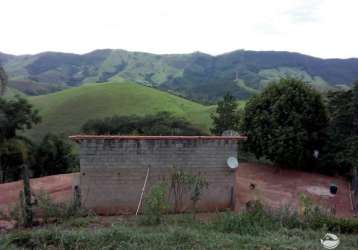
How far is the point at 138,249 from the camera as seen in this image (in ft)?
21.5

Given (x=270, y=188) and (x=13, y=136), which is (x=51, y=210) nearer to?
(x=270, y=188)

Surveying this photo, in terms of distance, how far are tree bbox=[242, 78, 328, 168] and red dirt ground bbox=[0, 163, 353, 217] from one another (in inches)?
32.0

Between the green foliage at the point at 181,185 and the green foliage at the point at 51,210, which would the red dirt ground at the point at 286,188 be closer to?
the green foliage at the point at 181,185

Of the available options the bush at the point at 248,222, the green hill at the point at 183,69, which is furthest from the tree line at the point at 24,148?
the green hill at the point at 183,69

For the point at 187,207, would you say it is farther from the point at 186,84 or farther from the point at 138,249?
the point at 186,84

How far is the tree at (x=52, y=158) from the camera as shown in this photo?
77.3ft

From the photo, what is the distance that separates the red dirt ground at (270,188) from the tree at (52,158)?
28.2 feet

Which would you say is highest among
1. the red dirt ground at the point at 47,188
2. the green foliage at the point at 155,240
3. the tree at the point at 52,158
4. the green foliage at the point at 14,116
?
the green foliage at the point at 14,116

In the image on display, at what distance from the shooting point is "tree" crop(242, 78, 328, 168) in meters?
16.4

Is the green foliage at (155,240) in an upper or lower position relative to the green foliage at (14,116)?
→ lower

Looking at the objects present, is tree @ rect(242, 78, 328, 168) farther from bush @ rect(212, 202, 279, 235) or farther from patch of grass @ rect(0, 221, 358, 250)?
patch of grass @ rect(0, 221, 358, 250)

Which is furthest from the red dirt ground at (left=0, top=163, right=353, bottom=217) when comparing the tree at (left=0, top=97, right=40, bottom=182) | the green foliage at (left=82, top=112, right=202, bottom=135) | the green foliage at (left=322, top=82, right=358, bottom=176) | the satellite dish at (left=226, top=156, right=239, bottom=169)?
the green foliage at (left=82, top=112, right=202, bottom=135)

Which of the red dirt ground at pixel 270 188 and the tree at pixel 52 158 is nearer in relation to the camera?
the red dirt ground at pixel 270 188

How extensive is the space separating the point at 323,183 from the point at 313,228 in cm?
779
